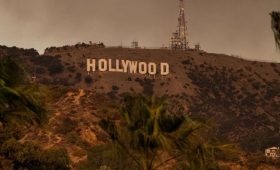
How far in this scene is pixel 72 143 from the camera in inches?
3863

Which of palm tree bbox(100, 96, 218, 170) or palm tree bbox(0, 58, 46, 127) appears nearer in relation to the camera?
palm tree bbox(0, 58, 46, 127)

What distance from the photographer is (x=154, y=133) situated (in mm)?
25125

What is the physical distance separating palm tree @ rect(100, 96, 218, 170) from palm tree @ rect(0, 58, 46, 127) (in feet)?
16.0

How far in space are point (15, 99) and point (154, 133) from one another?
5793mm

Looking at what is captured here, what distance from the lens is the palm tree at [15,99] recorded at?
20.4 meters

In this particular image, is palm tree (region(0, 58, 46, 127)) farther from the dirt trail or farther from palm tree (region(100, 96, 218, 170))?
the dirt trail

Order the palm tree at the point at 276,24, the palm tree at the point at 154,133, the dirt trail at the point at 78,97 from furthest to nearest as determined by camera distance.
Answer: the dirt trail at the point at 78,97, the palm tree at the point at 154,133, the palm tree at the point at 276,24

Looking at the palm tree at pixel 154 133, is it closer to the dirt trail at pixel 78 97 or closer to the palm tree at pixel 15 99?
the palm tree at pixel 15 99

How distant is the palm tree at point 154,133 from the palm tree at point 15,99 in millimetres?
4862

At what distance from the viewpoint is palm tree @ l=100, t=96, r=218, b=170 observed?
82.6ft

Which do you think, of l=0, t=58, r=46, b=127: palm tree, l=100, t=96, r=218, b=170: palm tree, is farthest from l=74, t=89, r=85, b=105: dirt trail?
l=0, t=58, r=46, b=127: palm tree

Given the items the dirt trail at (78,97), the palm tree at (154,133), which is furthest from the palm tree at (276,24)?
the dirt trail at (78,97)

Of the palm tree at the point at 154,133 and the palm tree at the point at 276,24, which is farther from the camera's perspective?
the palm tree at the point at 154,133

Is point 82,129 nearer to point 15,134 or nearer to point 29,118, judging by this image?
point 15,134
